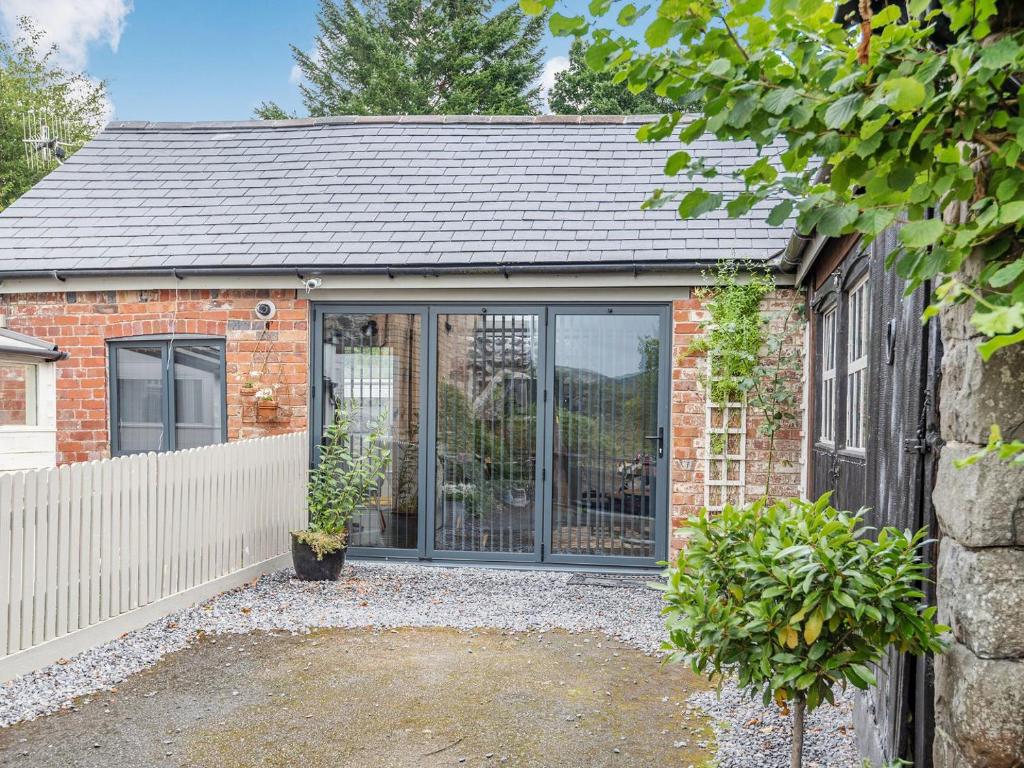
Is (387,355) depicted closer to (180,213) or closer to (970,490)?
(180,213)

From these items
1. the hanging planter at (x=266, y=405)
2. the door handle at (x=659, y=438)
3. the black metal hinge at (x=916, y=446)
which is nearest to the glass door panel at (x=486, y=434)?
the door handle at (x=659, y=438)

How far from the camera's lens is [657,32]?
6.51 feet

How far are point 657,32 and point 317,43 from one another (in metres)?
27.1

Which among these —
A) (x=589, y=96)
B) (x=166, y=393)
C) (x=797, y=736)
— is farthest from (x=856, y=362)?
(x=589, y=96)

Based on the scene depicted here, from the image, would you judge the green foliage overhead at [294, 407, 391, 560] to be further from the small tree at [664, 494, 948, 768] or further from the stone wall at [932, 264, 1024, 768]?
the stone wall at [932, 264, 1024, 768]

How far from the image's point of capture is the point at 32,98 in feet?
85.4

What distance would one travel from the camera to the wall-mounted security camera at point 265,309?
7859 mm

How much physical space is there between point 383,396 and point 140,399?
246cm

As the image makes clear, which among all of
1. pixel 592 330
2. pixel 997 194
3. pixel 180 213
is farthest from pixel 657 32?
pixel 180 213

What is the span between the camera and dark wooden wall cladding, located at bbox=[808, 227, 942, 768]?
2.67 m

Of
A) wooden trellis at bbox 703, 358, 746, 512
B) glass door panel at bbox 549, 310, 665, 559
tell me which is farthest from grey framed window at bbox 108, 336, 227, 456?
wooden trellis at bbox 703, 358, 746, 512

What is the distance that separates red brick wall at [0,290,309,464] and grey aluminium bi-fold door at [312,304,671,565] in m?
0.28

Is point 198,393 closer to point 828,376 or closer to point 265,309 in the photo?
Answer: point 265,309

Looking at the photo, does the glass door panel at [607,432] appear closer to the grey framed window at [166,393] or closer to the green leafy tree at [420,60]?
the grey framed window at [166,393]
